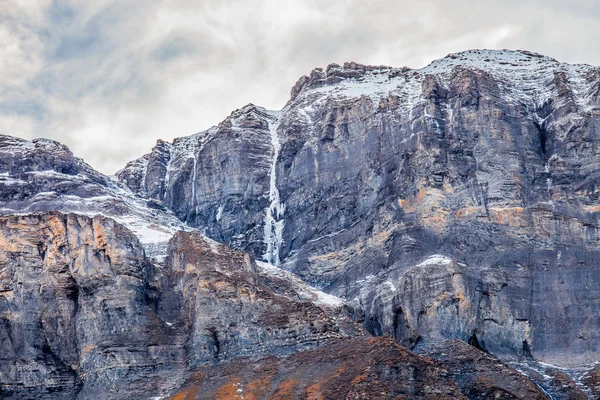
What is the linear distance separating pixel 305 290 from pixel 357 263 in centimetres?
1529

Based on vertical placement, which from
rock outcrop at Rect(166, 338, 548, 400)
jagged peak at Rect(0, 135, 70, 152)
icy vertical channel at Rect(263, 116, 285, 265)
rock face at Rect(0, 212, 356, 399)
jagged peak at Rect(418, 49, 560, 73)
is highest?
jagged peak at Rect(418, 49, 560, 73)

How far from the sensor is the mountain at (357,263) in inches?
5231

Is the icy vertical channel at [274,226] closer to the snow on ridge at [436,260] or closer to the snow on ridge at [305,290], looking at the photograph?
the snow on ridge at [305,290]

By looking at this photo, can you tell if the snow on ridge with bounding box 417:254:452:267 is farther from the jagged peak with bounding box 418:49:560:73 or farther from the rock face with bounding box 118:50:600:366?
the jagged peak with bounding box 418:49:560:73

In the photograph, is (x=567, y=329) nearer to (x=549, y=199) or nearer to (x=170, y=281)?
(x=549, y=199)

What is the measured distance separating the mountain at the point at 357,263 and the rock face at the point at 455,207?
0.29m

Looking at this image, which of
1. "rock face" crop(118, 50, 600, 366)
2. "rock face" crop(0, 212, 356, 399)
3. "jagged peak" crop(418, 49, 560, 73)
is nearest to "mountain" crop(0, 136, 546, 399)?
"rock face" crop(0, 212, 356, 399)

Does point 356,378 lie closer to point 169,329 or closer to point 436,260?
point 169,329

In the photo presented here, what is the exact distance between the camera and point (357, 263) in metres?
171

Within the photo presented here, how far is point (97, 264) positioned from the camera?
143375mm

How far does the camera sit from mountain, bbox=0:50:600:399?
436 feet

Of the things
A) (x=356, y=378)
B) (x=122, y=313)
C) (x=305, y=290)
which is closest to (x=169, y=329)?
(x=122, y=313)

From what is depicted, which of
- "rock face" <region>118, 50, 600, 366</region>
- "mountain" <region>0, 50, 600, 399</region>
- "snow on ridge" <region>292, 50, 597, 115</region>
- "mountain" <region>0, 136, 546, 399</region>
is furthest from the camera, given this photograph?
"snow on ridge" <region>292, 50, 597, 115</region>

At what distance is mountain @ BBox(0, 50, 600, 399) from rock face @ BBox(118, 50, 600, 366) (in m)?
0.29
